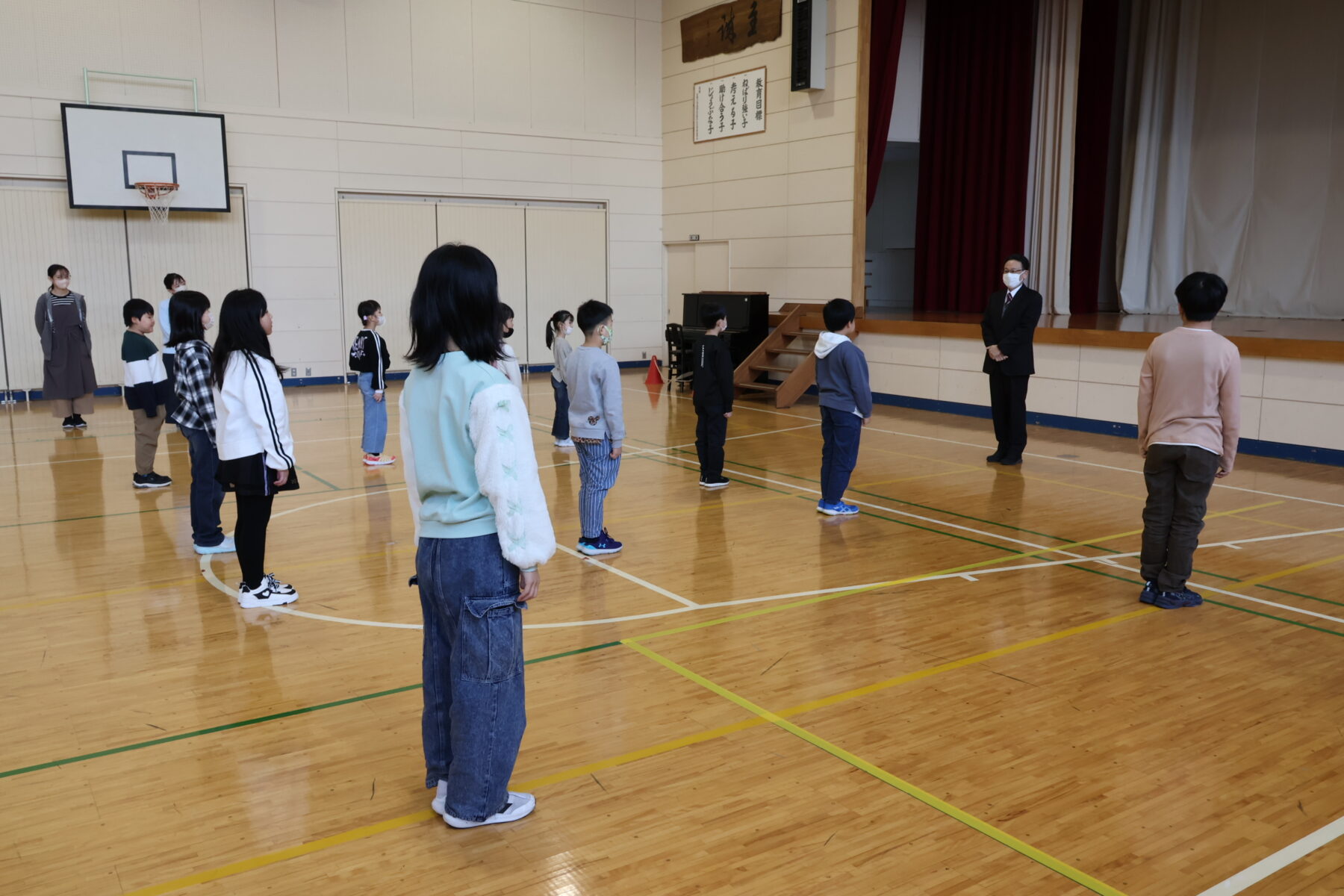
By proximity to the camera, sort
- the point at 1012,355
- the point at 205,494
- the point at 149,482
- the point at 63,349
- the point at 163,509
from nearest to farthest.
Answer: the point at 205,494, the point at 163,509, the point at 149,482, the point at 1012,355, the point at 63,349

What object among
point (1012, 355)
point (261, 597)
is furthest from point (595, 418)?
point (1012, 355)

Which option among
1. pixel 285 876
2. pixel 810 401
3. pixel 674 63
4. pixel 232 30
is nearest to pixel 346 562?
pixel 285 876

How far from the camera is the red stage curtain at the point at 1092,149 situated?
48.8 feet

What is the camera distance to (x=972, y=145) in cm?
1522

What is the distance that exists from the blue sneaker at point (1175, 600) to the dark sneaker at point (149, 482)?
6.88m

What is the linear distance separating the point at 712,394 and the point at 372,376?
292 centimetres

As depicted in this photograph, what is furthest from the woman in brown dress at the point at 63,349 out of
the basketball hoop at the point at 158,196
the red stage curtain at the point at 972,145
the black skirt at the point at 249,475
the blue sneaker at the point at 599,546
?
the red stage curtain at the point at 972,145


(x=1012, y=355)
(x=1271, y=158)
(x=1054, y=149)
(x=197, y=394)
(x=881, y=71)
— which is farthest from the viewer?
(x=1054, y=149)

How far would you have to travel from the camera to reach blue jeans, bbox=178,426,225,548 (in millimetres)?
5543

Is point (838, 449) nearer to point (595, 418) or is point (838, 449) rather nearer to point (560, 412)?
point (595, 418)

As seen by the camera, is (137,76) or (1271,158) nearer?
(137,76)

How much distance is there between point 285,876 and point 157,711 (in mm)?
1368

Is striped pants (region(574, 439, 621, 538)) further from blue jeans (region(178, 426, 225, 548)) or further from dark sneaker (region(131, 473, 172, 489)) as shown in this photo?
dark sneaker (region(131, 473, 172, 489))

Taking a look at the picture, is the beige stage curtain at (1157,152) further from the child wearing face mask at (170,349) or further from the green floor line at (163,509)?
the child wearing face mask at (170,349)
